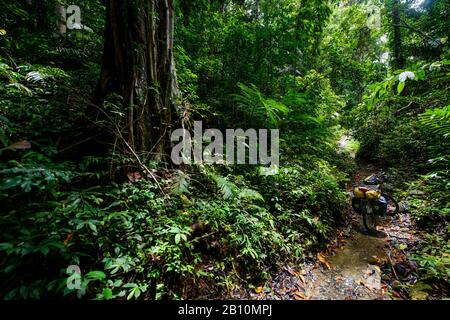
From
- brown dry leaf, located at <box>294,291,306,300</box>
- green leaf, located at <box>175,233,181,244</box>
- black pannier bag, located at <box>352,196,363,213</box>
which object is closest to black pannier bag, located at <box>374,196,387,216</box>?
black pannier bag, located at <box>352,196,363,213</box>

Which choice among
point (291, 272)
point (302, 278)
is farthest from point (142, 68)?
point (302, 278)

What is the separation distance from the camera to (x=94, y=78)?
14.0ft

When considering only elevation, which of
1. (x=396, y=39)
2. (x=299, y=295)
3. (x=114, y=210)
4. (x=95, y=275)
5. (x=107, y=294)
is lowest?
(x=299, y=295)

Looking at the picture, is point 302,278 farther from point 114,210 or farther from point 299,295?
point 114,210

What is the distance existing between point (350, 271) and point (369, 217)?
1.68 metres

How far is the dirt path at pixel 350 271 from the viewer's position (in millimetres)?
2752

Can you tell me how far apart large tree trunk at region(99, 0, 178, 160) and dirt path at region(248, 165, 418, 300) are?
8.29 ft

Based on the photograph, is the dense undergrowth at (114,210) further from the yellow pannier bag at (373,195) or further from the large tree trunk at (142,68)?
the yellow pannier bag at (373,195)

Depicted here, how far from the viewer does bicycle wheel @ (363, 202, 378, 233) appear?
170 inches

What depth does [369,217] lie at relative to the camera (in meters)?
4.43
